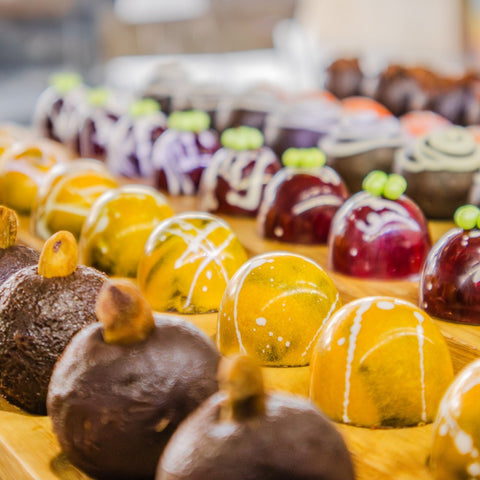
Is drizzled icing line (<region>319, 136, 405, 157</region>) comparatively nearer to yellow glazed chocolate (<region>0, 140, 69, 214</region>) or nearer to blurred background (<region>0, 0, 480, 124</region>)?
yellow glazed chocolate (<region>0, 140, 69, 214</region>)

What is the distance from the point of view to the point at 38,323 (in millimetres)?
814

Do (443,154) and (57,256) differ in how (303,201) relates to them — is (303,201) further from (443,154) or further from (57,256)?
(57,256)

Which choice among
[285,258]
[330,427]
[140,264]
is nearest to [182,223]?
[140,264]

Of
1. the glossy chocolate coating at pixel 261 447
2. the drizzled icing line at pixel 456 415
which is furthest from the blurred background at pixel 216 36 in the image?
the glossy chocolate coating at pixel 261 447

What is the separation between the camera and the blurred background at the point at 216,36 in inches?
199

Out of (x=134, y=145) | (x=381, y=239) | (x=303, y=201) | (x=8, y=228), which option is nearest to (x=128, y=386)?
(x=8, y=228)

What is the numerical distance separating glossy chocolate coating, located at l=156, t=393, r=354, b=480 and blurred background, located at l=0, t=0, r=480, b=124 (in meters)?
3.99

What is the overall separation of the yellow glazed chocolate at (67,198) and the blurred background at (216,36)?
315cm

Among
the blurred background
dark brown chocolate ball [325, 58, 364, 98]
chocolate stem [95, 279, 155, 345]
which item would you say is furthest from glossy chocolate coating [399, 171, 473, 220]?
the blurred background

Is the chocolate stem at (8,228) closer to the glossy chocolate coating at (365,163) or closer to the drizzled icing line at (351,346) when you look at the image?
the drizzled icing line at (351,346)

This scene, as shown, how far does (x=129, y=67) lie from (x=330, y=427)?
5.30m

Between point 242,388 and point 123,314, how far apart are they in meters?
0.16

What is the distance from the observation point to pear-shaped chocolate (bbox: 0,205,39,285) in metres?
0.94

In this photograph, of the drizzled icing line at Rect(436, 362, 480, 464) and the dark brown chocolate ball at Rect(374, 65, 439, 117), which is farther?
the dark brown chocolate ball at Rect(374, 65, 439, 117)
